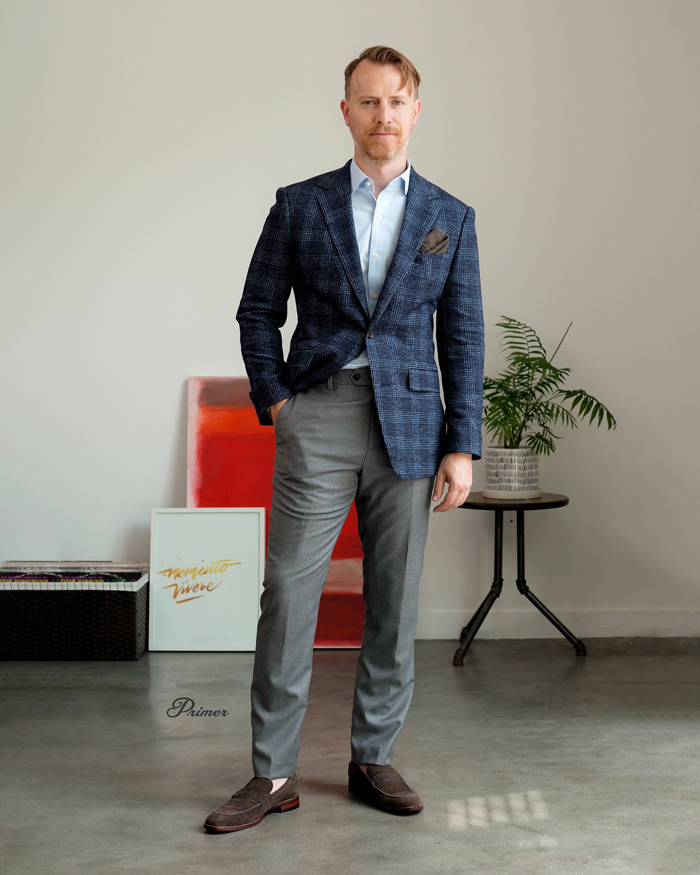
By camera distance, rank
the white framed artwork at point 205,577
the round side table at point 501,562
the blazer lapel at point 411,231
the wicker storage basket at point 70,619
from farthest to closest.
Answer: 1. the white framed artwork at point 205,577
2. the wicker storage basket at point 70,619
3. the round side table at point 501,562
4. the blazer lapel at point 411,231

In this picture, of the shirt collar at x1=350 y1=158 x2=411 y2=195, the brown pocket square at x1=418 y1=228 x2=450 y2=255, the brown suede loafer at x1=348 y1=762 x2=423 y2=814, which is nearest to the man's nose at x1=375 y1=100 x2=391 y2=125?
the shirt collar at x1=350 y1=158 x2=411 y2=195

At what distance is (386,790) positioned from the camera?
206 centimetres

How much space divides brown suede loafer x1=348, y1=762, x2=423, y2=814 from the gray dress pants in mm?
186

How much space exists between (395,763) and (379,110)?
64.4 inches

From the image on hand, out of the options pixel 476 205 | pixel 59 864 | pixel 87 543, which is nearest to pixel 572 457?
pixel 476 205

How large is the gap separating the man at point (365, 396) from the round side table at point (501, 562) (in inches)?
52.4

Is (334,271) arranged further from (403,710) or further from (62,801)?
(62,801)

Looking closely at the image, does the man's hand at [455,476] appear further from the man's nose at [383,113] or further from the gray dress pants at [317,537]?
the man's nose at [383,113]

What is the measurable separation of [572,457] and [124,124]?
2396 mm

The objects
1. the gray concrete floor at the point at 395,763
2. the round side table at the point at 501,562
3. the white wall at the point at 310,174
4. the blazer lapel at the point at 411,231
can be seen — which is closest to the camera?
the gray concrete floor at the point at 395,763

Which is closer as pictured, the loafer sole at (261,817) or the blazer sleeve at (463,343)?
the loafer sole at (261,817)

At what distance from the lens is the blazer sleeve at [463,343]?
205 cm

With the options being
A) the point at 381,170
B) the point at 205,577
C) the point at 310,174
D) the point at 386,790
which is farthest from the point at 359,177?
the point at 205,577

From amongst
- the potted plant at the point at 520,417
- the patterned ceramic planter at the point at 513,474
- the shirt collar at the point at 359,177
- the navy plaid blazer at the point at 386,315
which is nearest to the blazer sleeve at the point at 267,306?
the navy plaid blazer at the point at 386,315
